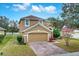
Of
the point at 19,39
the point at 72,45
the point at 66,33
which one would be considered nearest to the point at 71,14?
the point at 66,33

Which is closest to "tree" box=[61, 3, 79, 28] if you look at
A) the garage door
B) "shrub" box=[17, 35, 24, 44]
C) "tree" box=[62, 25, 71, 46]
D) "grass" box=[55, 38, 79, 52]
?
"tree" box=[62, 25, 71, 46]

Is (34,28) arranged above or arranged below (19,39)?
above

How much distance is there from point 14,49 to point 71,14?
2.95 feet

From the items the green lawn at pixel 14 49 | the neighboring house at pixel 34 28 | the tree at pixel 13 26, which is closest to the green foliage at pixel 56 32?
the neighboring house at pixel 34 28

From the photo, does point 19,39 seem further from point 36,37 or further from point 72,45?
point 72,45

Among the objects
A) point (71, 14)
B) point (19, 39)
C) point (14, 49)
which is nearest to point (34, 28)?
point (19, 39)

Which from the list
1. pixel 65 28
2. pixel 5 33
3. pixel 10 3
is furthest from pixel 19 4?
pixel 65 28

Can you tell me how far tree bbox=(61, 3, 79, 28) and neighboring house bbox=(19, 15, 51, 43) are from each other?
262 millimetres

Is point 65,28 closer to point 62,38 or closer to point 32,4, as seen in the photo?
point 62,38

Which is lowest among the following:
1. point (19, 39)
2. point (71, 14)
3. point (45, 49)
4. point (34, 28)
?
point (45, 49)

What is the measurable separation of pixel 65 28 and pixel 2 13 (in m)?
0.87

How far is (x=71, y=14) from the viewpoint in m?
4.03

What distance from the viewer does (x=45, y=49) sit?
4.01 meters

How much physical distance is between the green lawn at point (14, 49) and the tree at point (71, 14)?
24.7 inches
